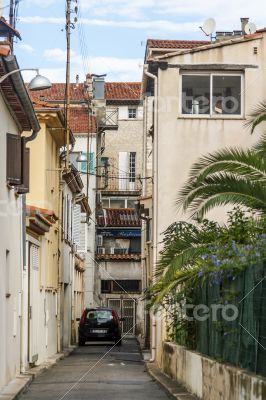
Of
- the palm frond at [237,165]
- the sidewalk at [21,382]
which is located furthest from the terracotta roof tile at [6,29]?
the palm frond at [237,165]

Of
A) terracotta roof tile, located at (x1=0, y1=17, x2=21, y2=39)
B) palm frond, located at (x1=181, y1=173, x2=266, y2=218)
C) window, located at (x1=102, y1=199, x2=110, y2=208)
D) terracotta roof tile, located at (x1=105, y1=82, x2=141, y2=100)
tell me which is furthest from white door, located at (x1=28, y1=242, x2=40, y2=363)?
terracotta roof tile, located at (x1=105, y1=82, x2=141, y2=100)

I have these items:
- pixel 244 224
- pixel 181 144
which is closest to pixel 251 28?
pixel 181 144

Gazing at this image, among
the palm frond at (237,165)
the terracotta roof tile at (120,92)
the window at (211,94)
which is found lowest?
the palm frond at (237,165)

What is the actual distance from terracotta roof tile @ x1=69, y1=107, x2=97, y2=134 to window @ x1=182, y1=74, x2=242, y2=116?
3663 centimetres

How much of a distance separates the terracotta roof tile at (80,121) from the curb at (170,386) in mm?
43250

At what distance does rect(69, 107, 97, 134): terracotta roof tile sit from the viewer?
7031 cm

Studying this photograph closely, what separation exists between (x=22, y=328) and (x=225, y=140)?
10236mm

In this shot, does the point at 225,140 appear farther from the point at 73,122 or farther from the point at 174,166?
the point at 73,122

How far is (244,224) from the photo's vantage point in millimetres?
19828

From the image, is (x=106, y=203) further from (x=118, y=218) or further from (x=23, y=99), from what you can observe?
(x=23, y=99)

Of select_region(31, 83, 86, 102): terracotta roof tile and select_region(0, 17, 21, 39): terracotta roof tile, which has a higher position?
select_region(31, 83, 86, 102): terracotta roof tile

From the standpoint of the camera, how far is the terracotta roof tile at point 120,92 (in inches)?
3379

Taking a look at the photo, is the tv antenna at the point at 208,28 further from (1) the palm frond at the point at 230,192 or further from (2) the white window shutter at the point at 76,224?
(1) the palm frond at the point at 230,192

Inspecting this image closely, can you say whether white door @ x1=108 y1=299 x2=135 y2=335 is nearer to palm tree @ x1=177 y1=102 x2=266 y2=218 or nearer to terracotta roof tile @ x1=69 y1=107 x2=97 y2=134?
terracotta roof tile @ x1=69 y1=107 x2=97 y2=134
